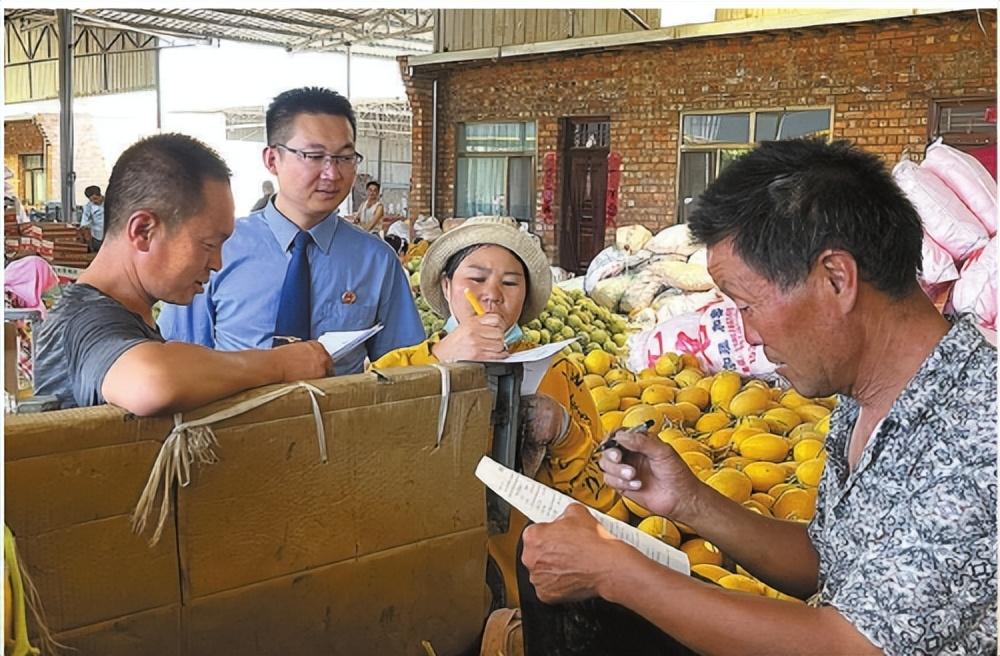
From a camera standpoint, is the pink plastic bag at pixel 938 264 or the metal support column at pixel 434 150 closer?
the pink plastic bag at pixel 938 264

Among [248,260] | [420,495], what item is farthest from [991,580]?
[248,260]

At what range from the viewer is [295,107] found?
7.95 ft

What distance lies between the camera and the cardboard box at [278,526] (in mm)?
1153

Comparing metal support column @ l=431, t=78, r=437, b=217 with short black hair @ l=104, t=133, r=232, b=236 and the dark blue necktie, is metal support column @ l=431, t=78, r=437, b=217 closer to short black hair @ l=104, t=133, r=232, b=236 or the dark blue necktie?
the dark blue necktie

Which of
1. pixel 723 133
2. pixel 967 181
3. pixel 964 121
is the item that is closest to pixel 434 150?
pixel 723 133

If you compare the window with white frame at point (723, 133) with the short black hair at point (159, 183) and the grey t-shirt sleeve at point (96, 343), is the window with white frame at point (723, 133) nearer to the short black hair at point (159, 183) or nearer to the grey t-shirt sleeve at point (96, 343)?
the short black hair at point (159, 183)

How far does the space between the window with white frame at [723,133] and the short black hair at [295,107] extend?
277 inches

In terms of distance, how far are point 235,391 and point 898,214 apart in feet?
3.08

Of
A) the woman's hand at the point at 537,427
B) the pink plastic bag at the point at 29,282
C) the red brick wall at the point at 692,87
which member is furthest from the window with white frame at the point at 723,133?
the woman's hand at the point at 537,427

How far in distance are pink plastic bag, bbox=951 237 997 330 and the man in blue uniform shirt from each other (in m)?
2.04

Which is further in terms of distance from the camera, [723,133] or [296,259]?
[723,133]

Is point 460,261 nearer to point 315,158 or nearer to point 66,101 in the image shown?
point 315,158

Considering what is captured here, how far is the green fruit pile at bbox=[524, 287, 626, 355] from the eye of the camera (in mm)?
4977

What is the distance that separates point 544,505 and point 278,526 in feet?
1.31
